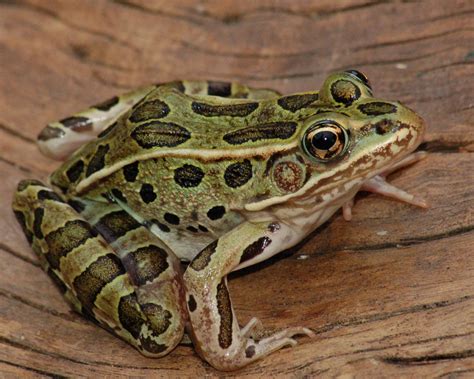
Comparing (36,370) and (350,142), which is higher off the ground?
(350,142)

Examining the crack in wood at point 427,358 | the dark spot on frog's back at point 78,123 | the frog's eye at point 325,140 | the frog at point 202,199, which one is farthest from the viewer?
the dark spot on frog's back at point 78,123

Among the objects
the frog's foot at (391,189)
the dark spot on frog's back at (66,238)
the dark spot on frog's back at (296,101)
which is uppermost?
the dark spot on frog's back at (296,101)

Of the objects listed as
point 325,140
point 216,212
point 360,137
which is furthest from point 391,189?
point 216,212

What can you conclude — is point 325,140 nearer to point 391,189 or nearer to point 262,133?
point 262,133

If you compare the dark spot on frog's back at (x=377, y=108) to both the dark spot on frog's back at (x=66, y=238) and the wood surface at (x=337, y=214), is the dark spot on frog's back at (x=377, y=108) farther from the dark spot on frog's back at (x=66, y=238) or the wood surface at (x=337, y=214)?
the dark spot on frog's back at (x=66, y=238)

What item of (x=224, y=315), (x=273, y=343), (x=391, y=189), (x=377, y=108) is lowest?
(x=273, y=343)

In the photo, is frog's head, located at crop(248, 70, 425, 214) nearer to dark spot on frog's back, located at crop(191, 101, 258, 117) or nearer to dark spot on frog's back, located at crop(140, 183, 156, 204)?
dark spot on frog's back, located at crop(191, 101, 258, 117)

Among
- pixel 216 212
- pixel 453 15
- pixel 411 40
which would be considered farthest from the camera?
pixel 411 40

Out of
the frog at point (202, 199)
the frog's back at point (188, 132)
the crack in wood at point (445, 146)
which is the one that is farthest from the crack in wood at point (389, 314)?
the crack in wood at point (445, 146)
